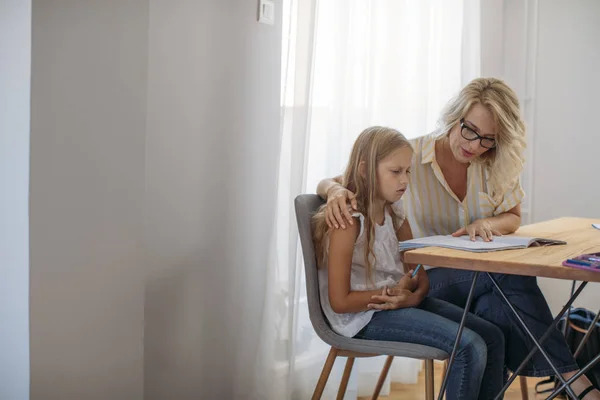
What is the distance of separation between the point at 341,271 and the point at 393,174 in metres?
0.33

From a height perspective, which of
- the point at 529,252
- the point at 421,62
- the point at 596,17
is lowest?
the point at 529,252

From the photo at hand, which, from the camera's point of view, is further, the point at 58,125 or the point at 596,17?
the point at 596,17

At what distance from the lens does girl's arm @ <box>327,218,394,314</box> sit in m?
1.78

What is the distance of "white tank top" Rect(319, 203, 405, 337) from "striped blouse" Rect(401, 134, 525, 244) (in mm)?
247

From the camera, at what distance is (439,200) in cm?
224

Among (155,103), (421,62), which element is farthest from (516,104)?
(155,103)

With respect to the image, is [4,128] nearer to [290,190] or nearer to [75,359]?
[75,359]

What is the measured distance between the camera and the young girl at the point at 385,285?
1732 millimetres

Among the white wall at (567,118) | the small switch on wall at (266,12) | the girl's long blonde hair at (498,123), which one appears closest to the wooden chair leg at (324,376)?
the girl's long blonde hair at (498,123)

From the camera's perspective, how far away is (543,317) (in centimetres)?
187

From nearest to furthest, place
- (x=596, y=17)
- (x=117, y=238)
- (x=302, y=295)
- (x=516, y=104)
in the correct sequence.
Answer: (x=117, y=238) → (x=516, y=104) → (x=302, y=295) → (x=596, y=17)

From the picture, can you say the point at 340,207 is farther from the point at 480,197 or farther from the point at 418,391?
the point at 418,391

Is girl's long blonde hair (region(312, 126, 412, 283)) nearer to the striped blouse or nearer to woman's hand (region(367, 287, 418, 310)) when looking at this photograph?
woman's hand (region(367, 287, 418, 310))

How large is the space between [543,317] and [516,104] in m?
0.68
